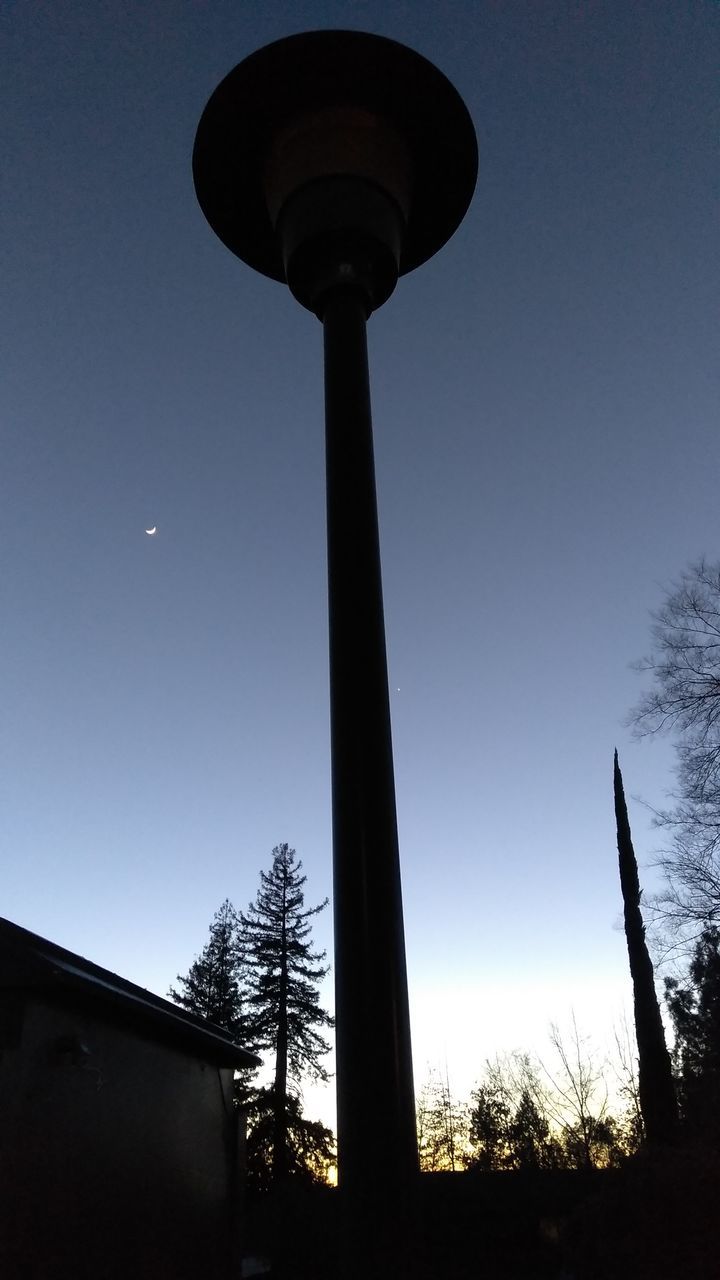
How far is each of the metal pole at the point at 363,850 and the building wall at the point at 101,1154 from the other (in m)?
2.33

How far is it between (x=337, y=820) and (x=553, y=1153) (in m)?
32.6

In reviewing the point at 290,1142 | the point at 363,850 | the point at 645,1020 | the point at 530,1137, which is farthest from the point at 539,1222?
the point at 363,850

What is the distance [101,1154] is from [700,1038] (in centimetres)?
2300

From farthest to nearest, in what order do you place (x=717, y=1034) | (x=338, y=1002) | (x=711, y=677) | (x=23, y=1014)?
(x=717, y=1034)
(x=711, y=677)
(x=338, y=1002)
(x=23, y=1014)

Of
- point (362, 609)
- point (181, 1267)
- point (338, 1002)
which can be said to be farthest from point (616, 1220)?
point (362, 609)

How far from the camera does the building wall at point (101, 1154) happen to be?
7141 millimetres

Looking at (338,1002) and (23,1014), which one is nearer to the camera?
(23,1014)

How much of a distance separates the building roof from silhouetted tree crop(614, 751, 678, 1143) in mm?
14055

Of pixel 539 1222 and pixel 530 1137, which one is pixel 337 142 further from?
pixel 530 1137

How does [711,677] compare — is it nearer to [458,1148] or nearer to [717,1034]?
[717,1034]

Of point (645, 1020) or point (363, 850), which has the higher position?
point (645, 1020)

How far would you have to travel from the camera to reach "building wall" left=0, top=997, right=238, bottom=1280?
714 cm

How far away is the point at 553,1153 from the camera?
35.0 m

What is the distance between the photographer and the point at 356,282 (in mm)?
12414
